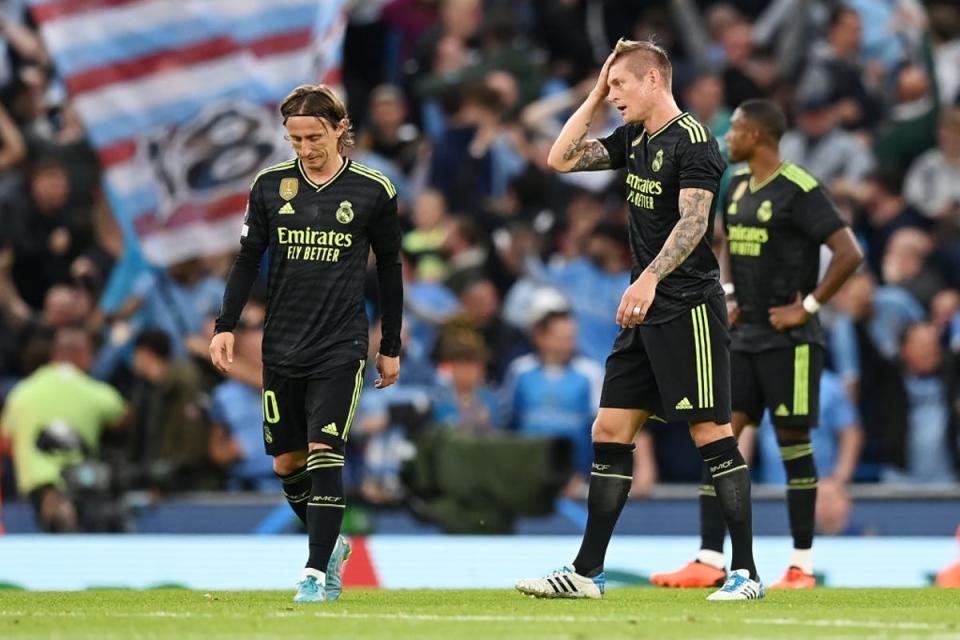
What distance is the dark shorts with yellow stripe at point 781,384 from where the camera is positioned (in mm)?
9250

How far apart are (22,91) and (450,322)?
487 centimetres

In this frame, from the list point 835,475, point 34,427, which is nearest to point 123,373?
point 34,427

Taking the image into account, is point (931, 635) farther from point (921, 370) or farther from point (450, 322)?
point (450, 322)

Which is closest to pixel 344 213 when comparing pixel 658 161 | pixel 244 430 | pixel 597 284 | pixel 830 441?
pixel 658 161

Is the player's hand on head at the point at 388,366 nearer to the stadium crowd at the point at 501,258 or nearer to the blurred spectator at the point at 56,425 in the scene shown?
the stadium crowd at the point at 501,258

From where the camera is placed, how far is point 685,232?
7418 mm

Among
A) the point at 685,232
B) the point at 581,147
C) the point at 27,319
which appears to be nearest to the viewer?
the point at 685,232

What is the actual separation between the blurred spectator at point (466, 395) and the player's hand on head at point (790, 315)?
12.1 feet

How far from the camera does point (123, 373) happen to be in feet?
47.0

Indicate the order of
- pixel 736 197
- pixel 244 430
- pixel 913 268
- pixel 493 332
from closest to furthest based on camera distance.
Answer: pixel 736 197 → pixel 244 430 → pixel 913 268 → pixel 493 332

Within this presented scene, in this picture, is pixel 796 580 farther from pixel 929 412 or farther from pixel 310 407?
pixel 929 412

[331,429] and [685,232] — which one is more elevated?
[685,232]

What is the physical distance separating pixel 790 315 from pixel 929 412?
390cm

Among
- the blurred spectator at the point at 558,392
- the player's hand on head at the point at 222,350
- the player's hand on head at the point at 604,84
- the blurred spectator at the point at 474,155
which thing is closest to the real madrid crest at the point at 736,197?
the player's hand on head at the point at 604,84
